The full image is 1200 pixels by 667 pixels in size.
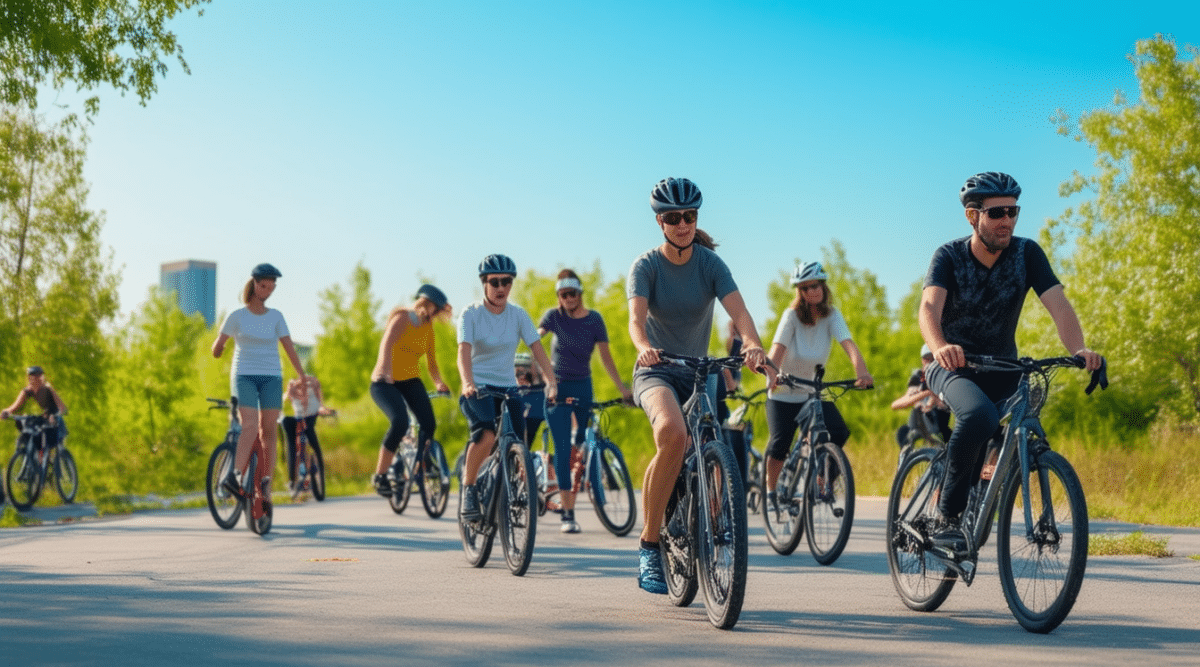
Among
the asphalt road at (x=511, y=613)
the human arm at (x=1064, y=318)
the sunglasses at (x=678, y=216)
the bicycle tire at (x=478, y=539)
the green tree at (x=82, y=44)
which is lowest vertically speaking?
the asphalt road at (x=511, y=613)

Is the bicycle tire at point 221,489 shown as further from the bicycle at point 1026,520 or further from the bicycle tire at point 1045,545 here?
the bicycle tire at point 1045,545

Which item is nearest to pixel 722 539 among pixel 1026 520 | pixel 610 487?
pixel 1026 520

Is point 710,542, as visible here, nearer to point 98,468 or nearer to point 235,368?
point 235,368

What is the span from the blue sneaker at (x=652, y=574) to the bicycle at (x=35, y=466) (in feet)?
46.1

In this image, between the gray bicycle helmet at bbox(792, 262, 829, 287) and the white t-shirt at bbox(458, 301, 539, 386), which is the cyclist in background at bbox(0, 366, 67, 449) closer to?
the white t-shirt at bbox(458, 301, 539, 386)

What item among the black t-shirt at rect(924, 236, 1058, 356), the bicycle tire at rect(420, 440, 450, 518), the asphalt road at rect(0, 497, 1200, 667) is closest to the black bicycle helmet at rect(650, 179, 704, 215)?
the black t-shirt at rect(924, 236, 1058, 356)

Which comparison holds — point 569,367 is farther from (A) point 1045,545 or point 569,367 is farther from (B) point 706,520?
(A) point 1045,545

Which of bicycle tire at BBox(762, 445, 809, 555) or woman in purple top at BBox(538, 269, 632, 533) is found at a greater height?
woman in purple top at BBox(538, 269, 632, 533)

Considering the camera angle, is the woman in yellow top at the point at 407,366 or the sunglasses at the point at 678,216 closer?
the sunglasses at the point at 678,216

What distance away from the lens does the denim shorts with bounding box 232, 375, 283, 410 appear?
35.6 feet

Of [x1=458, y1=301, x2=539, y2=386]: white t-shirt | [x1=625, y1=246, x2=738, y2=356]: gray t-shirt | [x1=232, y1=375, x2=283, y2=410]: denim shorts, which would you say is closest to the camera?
[x1=625, y1=246, x2=738, y2=356]: gray t-shirt

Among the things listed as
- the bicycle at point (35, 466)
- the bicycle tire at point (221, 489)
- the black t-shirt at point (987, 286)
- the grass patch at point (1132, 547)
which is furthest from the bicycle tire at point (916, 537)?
the bicycle at point (35, 466)

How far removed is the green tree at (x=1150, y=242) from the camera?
92.1 ft

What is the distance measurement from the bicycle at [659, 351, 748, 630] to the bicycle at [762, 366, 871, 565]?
89.3 inches
